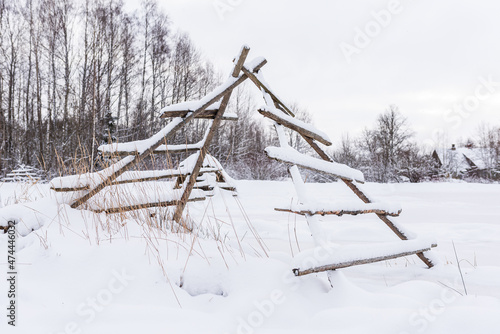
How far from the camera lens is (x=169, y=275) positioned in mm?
1761

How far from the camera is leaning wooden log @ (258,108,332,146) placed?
2.41 meters

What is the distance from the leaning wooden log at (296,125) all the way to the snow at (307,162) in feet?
1.01

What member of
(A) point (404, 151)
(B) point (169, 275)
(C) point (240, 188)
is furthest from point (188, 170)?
(A) point (404, 151)

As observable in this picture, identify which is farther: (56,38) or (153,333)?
(56,38)

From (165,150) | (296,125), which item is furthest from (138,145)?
(296,125)

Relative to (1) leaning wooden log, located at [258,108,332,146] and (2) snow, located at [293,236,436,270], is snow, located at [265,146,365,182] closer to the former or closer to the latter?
(1) leaning wooden log, located at [258,108,332,146]

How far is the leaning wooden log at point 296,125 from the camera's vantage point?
2406 mm

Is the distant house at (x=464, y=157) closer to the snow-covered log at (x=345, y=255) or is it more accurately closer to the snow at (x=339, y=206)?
the snow at (x=339, y=206)

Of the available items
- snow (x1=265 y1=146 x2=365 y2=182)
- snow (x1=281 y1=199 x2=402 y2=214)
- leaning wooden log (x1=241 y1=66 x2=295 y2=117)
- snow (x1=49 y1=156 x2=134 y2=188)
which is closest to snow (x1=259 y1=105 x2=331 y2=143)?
snow (x1=265 y1=146 x2=365 y2=182)

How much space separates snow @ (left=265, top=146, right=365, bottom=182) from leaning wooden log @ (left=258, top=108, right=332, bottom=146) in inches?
12.1

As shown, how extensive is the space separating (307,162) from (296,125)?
1.61 ft

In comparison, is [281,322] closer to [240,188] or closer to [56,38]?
[240,188]

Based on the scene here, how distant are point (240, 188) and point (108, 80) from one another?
10.3 meters

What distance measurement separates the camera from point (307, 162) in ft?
6.97
